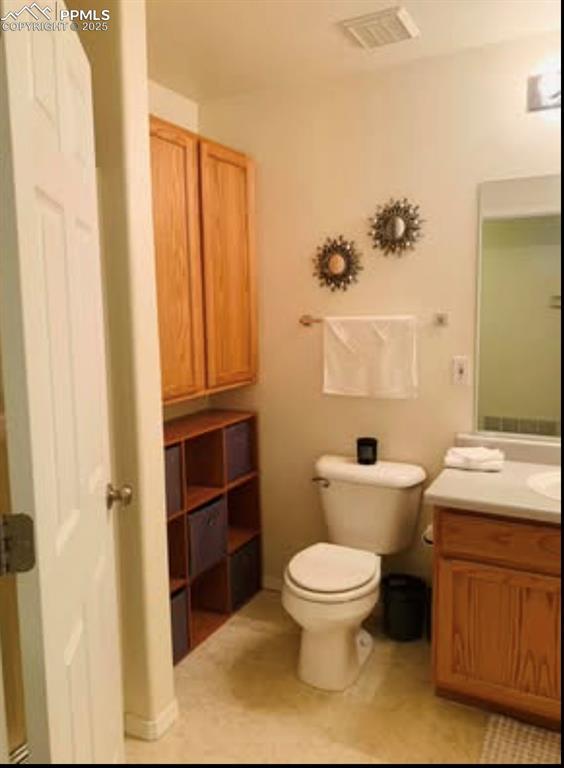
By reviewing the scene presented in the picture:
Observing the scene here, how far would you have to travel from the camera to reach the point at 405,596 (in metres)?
2.20

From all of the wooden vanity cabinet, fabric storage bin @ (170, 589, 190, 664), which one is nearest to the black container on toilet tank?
the wooden vanity cabinet

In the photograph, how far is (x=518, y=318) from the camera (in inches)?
80.6

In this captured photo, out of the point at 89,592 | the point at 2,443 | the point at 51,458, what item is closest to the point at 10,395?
the point at 51,458

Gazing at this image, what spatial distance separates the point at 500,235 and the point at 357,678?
1.57 m

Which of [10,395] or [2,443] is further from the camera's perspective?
[2,443]

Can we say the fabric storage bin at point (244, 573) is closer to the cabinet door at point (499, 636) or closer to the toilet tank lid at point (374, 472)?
the toilet tank lid at point (374, 472)

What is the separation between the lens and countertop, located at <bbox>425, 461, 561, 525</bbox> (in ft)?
5.31

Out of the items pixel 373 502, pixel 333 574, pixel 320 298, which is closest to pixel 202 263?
pixel 320 298

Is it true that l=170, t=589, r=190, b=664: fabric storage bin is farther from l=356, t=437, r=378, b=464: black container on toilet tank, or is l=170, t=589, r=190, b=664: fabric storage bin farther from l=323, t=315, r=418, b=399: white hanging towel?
l=323, t=315, r=418, b=399: white hanging towel

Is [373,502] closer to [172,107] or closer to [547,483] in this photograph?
[547,483]

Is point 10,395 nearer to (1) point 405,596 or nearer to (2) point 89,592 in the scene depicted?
(2) point 89,592

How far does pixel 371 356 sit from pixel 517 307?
0.56 metres

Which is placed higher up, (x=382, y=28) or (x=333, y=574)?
(x=382, y=28)

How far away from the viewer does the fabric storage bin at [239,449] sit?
2414 millimetres
